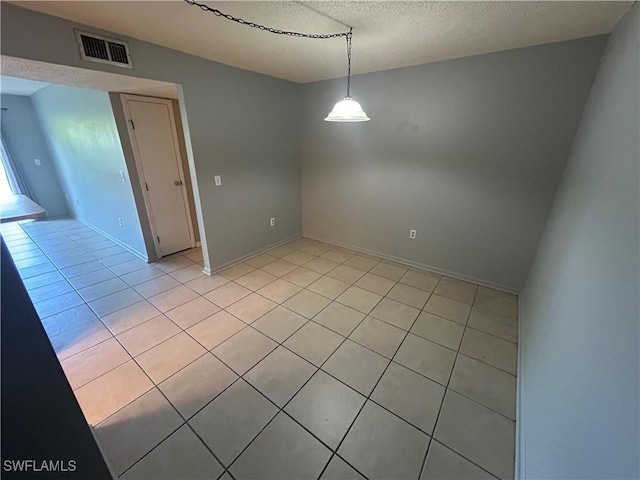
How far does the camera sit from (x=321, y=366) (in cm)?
201

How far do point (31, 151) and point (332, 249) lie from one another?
6642 mm

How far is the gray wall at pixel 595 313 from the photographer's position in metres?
0.82

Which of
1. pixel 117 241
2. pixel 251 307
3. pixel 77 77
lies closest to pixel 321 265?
pixel 251 307

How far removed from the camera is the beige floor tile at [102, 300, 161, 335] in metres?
2.41

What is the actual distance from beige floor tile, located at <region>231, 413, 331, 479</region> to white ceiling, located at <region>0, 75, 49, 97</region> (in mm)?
5702

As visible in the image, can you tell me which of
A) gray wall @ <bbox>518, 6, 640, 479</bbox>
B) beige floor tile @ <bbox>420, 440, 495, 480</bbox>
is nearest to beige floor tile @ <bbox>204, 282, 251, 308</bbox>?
beige floor tile @ <bbox>420, 440, 495, 480</bbox>

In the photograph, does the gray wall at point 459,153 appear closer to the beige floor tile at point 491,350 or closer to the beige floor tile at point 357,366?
the beige floor tile at point 491,350

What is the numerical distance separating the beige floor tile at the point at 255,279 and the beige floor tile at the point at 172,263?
98 cm

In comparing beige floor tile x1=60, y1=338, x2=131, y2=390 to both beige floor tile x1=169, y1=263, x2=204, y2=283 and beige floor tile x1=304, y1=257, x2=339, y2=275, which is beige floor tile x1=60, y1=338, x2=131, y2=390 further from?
beige floor tile x1=304, y1=257, x2=339, y2=275

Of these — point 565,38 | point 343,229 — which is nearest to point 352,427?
point 343,229

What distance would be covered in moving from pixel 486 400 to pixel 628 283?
125 cm

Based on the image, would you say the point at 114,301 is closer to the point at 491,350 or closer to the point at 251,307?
the point at 251,307

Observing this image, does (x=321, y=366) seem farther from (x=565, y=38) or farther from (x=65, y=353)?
(x=565, y=38)

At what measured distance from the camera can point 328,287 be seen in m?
3.12
